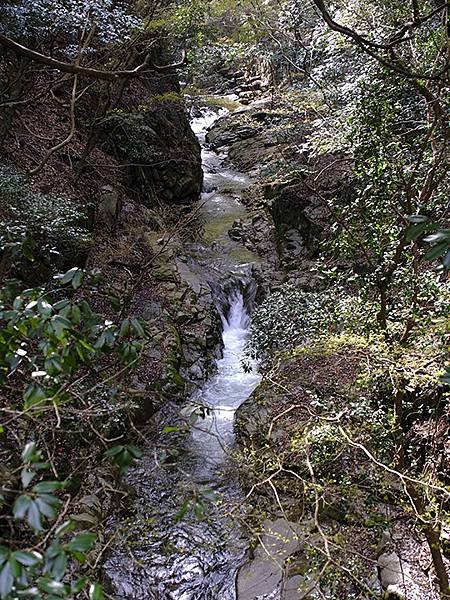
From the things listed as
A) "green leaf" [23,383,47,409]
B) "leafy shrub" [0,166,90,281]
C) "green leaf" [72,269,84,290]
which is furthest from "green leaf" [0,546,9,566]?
"leafy shrub" [0,166,90,281]

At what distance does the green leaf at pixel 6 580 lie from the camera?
89 cm

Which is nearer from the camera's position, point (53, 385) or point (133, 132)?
point (53, 385)

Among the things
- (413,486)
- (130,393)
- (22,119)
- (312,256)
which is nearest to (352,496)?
(413,486)

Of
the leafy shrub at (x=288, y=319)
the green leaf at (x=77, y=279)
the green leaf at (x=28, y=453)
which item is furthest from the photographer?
the leafy shrub at (x=288, y=319)

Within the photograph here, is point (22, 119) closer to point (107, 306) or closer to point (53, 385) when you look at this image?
point (107, 306)

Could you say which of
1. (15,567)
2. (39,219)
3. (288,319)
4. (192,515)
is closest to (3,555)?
(15,567)

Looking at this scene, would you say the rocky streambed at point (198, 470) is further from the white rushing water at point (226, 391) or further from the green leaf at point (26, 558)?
the green leaf at point (26, 558)

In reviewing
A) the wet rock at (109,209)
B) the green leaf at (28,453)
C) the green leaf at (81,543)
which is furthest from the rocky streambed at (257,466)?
the wet rock at (109,209)

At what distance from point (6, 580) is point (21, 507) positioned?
0.13 m

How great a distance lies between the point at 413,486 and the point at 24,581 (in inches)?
91.8

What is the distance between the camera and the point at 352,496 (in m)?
3.27

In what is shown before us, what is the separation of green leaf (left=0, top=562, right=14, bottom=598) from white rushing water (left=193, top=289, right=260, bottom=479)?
3.32 meters

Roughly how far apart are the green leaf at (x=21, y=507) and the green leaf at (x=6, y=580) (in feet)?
0.30

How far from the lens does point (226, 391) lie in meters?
7.26
